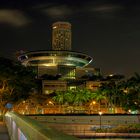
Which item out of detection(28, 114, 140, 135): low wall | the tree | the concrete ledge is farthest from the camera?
detection(28, 114, 140, 135): low wall

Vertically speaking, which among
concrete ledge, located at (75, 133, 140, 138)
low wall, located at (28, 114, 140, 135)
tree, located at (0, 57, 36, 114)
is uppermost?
tree, located at (0, 57, 36, 114)

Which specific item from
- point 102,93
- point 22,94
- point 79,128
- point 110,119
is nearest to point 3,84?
point 22,94

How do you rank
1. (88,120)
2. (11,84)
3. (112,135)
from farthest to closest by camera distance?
(88,120) → (112,135) → (11,84)

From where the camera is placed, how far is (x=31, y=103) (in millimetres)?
122375

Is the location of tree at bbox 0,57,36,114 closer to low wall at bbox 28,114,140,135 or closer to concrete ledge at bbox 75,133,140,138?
concrete ledge at bbox 75,133,140,138

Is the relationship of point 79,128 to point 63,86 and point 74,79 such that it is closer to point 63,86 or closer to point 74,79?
point 63,86

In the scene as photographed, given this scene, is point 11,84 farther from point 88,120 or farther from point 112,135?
point 88,120

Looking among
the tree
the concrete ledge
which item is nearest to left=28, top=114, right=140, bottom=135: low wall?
the concrete ledge

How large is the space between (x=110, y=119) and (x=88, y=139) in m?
19.3

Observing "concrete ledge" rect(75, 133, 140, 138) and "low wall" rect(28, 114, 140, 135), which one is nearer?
"concrete ledge" rect(75, 133, 140, 138)

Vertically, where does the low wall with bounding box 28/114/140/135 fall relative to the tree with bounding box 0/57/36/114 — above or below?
below

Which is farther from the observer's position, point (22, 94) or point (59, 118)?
point (59, 118)

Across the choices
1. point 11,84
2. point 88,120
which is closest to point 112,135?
point 11,84

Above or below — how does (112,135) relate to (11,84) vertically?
below
